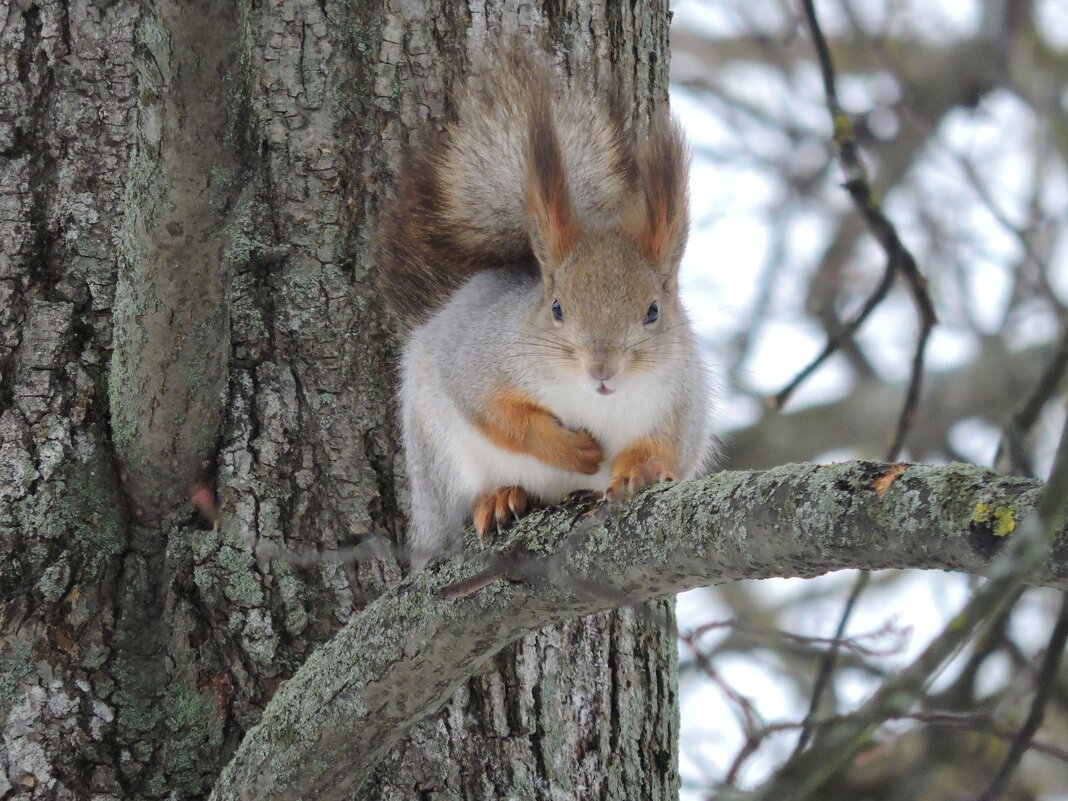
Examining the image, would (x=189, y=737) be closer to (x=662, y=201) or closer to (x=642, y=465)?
(x=642, y=465)

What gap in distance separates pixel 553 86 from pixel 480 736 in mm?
845

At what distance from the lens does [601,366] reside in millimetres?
1580

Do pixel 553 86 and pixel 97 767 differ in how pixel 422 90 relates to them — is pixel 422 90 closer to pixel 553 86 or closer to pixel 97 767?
pixel 553 86

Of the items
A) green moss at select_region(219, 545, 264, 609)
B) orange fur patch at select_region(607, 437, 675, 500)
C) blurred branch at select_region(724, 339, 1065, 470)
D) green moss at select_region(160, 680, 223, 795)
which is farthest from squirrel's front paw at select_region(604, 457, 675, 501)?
blurred branch at select_region(724, 339, 1065, 470)

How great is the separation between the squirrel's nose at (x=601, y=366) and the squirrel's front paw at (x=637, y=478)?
12 centimetres

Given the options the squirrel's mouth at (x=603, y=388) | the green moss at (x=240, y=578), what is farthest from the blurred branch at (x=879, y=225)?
the green moss at (x=240, y=578)

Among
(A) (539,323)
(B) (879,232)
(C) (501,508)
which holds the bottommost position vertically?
(C) (501,508)

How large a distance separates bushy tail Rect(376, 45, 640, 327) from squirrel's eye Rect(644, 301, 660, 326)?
16cm

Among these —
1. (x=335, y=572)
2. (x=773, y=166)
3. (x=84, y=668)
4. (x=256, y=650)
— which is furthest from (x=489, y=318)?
(x=773, y=166)

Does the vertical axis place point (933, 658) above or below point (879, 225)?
below

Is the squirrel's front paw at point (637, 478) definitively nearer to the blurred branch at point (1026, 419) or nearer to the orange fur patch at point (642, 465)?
the orange fur patch at point (642, 465)

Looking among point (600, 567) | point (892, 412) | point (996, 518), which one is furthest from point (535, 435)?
point (892, 412)

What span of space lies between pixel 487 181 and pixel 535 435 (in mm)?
392

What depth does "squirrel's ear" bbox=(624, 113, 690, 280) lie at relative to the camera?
170 cm
